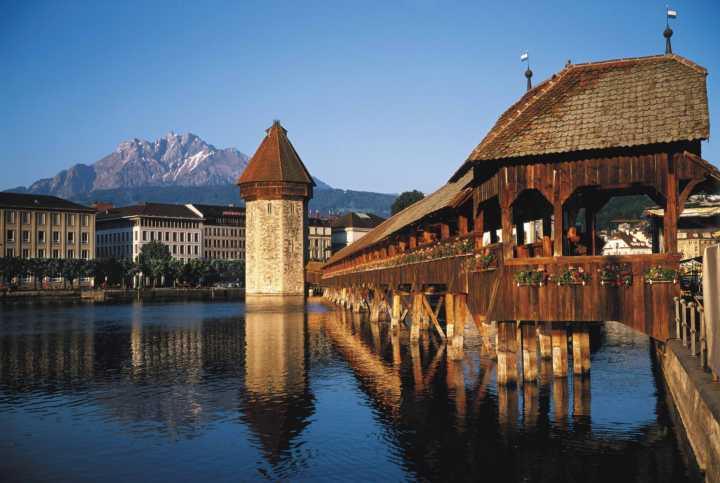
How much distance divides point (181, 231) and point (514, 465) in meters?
165

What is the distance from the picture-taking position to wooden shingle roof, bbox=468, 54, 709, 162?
1972 cm

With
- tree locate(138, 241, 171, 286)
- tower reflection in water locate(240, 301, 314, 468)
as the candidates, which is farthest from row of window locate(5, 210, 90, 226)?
tower reflection in water locate(240, 301, 314, 468)

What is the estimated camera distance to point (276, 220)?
115375mm

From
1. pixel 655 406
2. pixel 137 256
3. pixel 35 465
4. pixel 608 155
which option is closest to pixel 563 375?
pixel 655 406

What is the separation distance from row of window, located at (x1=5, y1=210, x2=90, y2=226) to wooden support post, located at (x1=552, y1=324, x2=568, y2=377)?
435 ft

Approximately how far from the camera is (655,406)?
71.5ft

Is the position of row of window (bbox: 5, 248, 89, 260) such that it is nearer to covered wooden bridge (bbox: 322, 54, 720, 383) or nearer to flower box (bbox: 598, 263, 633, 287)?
covered wooden bridge (bbox: 322, 54, 720, 383)

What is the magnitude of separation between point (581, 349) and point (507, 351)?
122 inches

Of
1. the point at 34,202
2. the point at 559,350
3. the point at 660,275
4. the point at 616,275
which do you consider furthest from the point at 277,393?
the point at 34,202

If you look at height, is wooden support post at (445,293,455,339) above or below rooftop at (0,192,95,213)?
below

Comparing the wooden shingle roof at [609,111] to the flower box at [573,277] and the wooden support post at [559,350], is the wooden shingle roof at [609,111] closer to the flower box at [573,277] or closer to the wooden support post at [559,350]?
the flower box at [573,277]

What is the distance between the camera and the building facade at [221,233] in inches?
7313

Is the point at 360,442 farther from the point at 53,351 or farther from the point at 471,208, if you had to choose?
the point at 53,351

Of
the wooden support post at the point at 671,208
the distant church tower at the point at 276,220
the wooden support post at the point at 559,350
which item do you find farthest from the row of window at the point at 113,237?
the wooden support post at the point at 671,208
